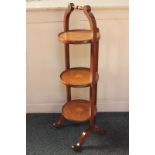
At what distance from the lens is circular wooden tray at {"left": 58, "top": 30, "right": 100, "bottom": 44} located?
5.85ft

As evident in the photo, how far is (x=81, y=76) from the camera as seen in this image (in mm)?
1990

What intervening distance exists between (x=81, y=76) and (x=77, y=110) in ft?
0.92

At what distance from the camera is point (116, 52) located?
217 centimetres

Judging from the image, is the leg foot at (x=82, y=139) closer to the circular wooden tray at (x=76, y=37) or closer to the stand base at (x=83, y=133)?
the stand base at (x=83, y=133)

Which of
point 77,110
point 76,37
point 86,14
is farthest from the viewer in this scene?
point 77,110

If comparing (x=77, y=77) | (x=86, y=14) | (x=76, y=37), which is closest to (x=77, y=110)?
(x=77, y=77)

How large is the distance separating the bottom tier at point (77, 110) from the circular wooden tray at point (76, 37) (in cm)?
54

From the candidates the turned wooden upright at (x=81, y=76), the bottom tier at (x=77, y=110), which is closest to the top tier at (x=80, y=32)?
the turned wooden upright at (x=81, y=76)

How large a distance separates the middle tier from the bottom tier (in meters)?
0.27

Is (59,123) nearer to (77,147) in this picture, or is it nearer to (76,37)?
(77,147)

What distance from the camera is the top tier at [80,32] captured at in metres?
1.72
